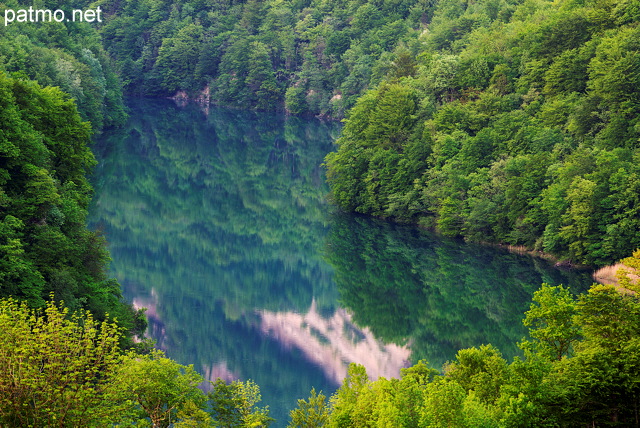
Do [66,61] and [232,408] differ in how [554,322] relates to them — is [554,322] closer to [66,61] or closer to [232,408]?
[232,408]

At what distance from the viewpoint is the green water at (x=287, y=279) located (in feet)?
173

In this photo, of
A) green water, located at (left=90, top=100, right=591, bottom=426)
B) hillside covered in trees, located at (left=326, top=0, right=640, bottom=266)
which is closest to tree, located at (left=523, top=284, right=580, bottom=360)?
green water, located at (left=90, top=100, right=591, bottom=426)

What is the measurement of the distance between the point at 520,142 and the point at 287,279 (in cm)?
2628

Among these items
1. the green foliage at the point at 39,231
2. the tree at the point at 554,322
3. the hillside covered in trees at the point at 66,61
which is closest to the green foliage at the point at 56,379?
the green foliage at the point at 39,231

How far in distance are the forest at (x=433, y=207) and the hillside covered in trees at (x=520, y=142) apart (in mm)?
186

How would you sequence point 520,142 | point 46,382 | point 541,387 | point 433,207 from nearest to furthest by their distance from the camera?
point 46,382 < point 541,387 < point 520,142 < point 433,207

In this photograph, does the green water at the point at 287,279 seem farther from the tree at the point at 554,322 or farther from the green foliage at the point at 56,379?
the green foliage at the point at 56,379

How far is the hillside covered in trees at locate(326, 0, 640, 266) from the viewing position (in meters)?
69.5

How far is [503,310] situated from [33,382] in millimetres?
43300

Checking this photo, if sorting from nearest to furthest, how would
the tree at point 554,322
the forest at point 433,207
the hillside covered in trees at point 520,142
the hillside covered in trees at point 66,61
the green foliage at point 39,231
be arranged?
the forest at point 433,207, the tree at point 554,322, the green foliage at point 39,231, the hillside covered in trees at point 520,142, the hillside covered in trees at point 66,61

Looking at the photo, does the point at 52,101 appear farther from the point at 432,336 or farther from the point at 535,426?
the point at 535,426

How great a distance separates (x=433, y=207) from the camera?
274 ft

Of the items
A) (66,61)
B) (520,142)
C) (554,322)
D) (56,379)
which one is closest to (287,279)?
(520,142)

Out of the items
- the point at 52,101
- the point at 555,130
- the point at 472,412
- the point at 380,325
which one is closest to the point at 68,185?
the point at 52,101
